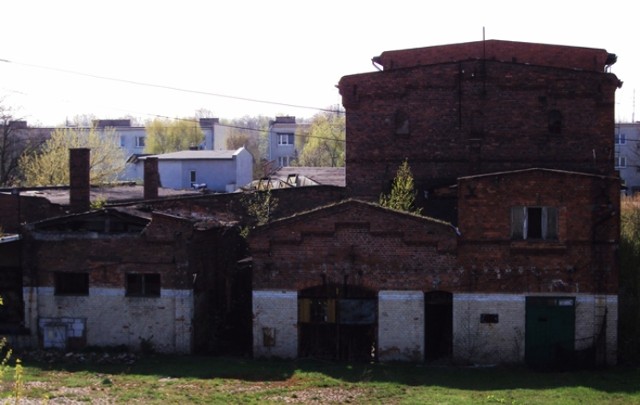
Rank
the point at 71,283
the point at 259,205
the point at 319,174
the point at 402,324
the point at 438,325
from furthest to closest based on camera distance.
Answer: the point at 319,174
the point at 259,205
the point at 71,283
the point at 438,325
the point at 402,324

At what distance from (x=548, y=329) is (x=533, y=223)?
10.2 feet

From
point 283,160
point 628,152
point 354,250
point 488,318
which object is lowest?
point 488,318

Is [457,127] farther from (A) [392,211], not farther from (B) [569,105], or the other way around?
(A) [392,211]

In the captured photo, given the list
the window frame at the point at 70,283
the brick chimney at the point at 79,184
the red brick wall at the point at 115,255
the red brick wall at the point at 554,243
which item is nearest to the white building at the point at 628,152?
the red brick wall at the point at 554,243

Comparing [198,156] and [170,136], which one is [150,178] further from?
[170,136]

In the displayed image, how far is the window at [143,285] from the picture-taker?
23.8 meters

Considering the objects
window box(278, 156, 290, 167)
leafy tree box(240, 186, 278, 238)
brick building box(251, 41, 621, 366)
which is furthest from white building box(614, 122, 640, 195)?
brick building box(251, 41, 621, 366)

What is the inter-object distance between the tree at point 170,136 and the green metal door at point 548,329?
61.7 m

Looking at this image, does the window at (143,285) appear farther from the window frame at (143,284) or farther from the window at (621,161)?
the window at (621,161)

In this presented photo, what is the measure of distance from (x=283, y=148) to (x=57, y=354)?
66.6 m

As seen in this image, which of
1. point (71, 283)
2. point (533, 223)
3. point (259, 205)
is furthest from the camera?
point (259, 205)

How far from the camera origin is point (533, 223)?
2277 cm

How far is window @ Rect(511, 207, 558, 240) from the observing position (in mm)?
22703

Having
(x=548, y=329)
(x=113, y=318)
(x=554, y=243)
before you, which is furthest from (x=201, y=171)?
(x=548, y=329)
